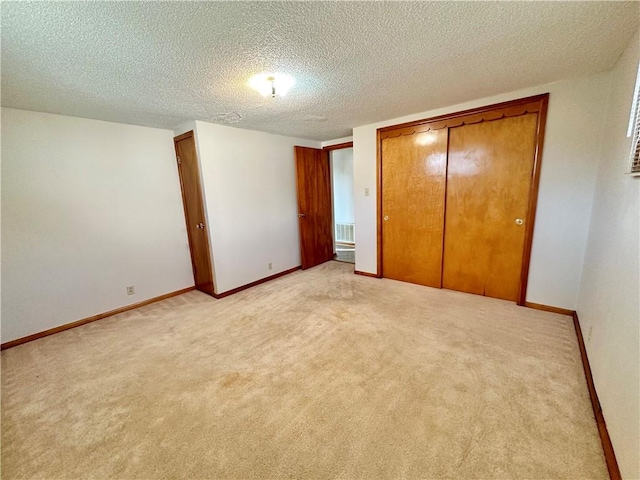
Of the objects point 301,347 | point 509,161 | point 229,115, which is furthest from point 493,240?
point 229,115

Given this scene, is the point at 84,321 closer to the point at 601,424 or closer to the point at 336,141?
the point at 336,141

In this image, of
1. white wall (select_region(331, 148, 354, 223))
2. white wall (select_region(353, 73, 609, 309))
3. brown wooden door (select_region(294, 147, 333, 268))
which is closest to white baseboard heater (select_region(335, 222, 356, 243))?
white wall (select_region(331, 148, 354, 223))

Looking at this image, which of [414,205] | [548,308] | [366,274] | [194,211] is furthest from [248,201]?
[548,308]

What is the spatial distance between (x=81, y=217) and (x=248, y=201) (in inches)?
71.4

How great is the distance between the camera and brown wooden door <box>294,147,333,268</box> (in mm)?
4250

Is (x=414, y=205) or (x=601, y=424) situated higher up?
(x=414, y=205)

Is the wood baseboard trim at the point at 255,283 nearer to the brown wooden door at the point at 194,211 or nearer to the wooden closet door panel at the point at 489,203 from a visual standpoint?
the brown wooden door at the point at 194,211

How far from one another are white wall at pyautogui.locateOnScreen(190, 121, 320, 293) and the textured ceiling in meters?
0.81

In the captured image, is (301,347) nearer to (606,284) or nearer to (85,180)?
(606,284)

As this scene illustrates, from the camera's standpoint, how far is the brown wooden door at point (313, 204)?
425 centimetres

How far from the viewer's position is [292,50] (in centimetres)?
161

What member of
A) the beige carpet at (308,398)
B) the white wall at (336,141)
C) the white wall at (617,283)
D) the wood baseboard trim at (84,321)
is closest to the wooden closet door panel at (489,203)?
the beige carpet at (308,398)

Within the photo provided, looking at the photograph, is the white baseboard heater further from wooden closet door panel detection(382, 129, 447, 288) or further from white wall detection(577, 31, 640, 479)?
white wall detection(577, 31, 640, 479)

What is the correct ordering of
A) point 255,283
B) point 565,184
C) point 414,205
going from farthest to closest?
point 255,283 → point 414,205 → point 565,184
